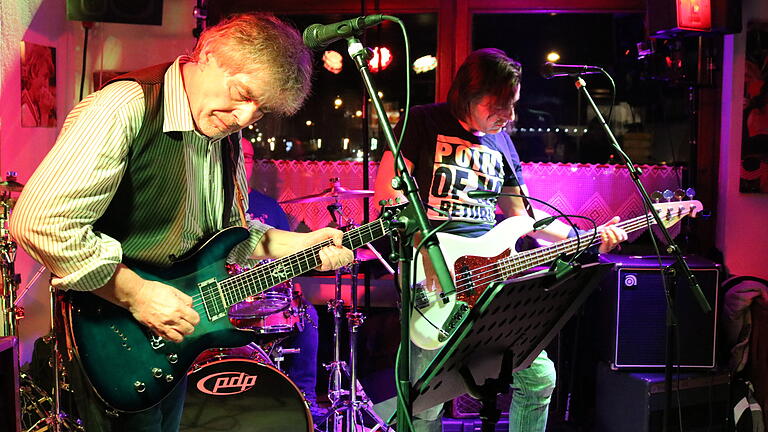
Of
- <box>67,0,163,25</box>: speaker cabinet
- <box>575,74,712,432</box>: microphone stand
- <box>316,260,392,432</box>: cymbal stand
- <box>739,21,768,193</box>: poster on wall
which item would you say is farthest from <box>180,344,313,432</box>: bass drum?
<box>739,21,768,193</box>: poster on wall

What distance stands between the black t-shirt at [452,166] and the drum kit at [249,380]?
2.27ft

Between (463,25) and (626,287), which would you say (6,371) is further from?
(463,25)

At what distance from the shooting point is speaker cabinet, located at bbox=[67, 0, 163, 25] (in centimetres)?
443

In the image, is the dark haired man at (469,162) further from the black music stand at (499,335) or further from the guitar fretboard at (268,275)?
the black music stand at (499,335)

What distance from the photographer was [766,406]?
13.5ft

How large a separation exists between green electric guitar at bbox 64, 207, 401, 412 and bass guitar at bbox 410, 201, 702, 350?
75 cm

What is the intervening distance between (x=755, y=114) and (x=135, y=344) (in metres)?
3.87

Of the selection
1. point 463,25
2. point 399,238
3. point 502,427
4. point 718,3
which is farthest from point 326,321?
point 399,238

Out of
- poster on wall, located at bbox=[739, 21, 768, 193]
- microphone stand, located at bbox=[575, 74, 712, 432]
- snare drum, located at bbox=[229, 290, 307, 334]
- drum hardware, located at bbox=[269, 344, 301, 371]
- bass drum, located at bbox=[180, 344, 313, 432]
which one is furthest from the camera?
poster on wall, located at bbox=[739, 21, 768, 193]

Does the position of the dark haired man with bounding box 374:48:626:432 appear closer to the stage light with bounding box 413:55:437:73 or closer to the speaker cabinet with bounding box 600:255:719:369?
the speaker cabinet with bounding box 600:255:719:369

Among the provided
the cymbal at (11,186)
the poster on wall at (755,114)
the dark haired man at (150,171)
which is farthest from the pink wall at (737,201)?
the cymbal at (11,186)

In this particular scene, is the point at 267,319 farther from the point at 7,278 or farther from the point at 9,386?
the point at 9,386

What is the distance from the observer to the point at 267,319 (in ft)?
13.1

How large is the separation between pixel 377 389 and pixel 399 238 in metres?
3.37
